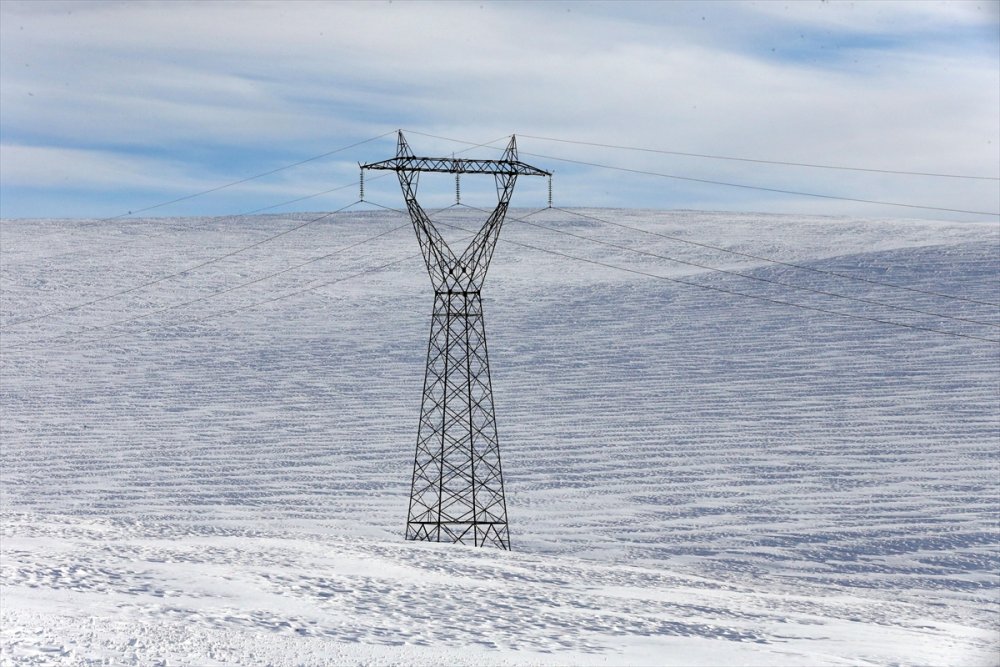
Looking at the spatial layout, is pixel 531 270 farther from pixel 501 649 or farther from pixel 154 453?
pixel 501 649

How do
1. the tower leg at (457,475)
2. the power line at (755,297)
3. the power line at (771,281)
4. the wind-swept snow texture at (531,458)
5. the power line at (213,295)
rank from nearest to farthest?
1. the wind-swept snow texture at (531,458)
2. the tower leg at (457,475)
3. the power line at (755,297)
4. the power line at (771,281)
5. the power line at (213,295)

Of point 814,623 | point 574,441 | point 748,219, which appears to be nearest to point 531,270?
point 748,219

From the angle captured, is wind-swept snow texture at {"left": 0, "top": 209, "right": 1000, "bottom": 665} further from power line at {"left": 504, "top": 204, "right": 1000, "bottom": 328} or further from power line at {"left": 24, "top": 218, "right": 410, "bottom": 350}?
power line at {"left": 504, "top": 204, "right": 1000, "bottom": 328}

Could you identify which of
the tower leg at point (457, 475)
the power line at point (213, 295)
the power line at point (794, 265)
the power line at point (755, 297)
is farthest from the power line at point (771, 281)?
the tower leg at point (457, 475)

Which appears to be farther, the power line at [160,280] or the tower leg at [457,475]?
the power line at [160,280]

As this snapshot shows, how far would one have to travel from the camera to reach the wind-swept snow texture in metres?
8.96

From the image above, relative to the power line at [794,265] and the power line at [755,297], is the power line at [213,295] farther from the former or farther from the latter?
the power line at [794,265]

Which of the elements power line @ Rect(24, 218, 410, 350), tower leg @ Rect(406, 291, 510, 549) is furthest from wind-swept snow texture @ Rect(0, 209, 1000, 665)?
tower leg @ Rect(406, 291, 510, 549)

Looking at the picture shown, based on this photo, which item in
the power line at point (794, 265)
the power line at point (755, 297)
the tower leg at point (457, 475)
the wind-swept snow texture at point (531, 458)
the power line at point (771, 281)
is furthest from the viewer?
the power line at point (794, 265)

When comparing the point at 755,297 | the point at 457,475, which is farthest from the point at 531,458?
the point at 755,297

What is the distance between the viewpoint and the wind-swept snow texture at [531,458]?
896cm

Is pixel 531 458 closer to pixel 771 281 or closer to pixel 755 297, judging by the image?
pixel 755 297

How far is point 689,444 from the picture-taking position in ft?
69.7

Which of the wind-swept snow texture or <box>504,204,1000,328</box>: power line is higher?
<box>504,204,1000,328</box>: power line
